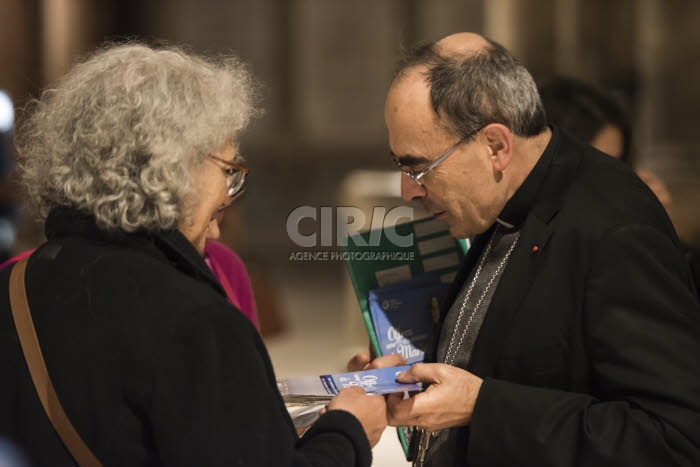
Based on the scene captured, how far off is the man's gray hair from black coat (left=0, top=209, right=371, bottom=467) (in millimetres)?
851

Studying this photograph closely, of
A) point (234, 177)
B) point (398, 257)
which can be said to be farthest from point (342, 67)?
point (234, 177)

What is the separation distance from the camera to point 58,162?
5.61ft

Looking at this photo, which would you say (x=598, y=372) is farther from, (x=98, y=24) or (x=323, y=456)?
(x=98, y=24)

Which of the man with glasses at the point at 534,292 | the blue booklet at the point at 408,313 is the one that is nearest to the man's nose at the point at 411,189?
the man with glasses at the point at 534,292

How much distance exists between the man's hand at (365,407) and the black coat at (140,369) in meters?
0.21

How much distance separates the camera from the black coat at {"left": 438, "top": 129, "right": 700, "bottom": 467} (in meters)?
1.79

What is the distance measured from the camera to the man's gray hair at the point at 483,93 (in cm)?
211

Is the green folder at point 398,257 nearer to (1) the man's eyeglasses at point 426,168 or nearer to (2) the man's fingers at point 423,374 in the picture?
(1) the man's eyeglasses at point 426,168

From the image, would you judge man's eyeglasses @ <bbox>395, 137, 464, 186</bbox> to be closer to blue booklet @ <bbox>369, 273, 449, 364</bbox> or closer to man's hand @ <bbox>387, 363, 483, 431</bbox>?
blue booklet @ <bbox>369, 273, 449, 364</bbox>

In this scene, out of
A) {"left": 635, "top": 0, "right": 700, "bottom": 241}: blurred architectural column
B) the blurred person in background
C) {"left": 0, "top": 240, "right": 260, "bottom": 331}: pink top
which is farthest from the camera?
{"left": 635, "top": 0, "right": 700, "bottom": 241}: blurred architectural column

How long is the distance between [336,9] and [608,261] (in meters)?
10.5

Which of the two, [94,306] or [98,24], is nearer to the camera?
[94,306]

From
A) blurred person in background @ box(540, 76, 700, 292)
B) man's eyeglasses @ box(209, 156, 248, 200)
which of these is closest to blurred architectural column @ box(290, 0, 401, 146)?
blurred person in background @ box(540, 76, 700, 292)

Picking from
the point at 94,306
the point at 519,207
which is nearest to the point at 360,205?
the point at 519,207
